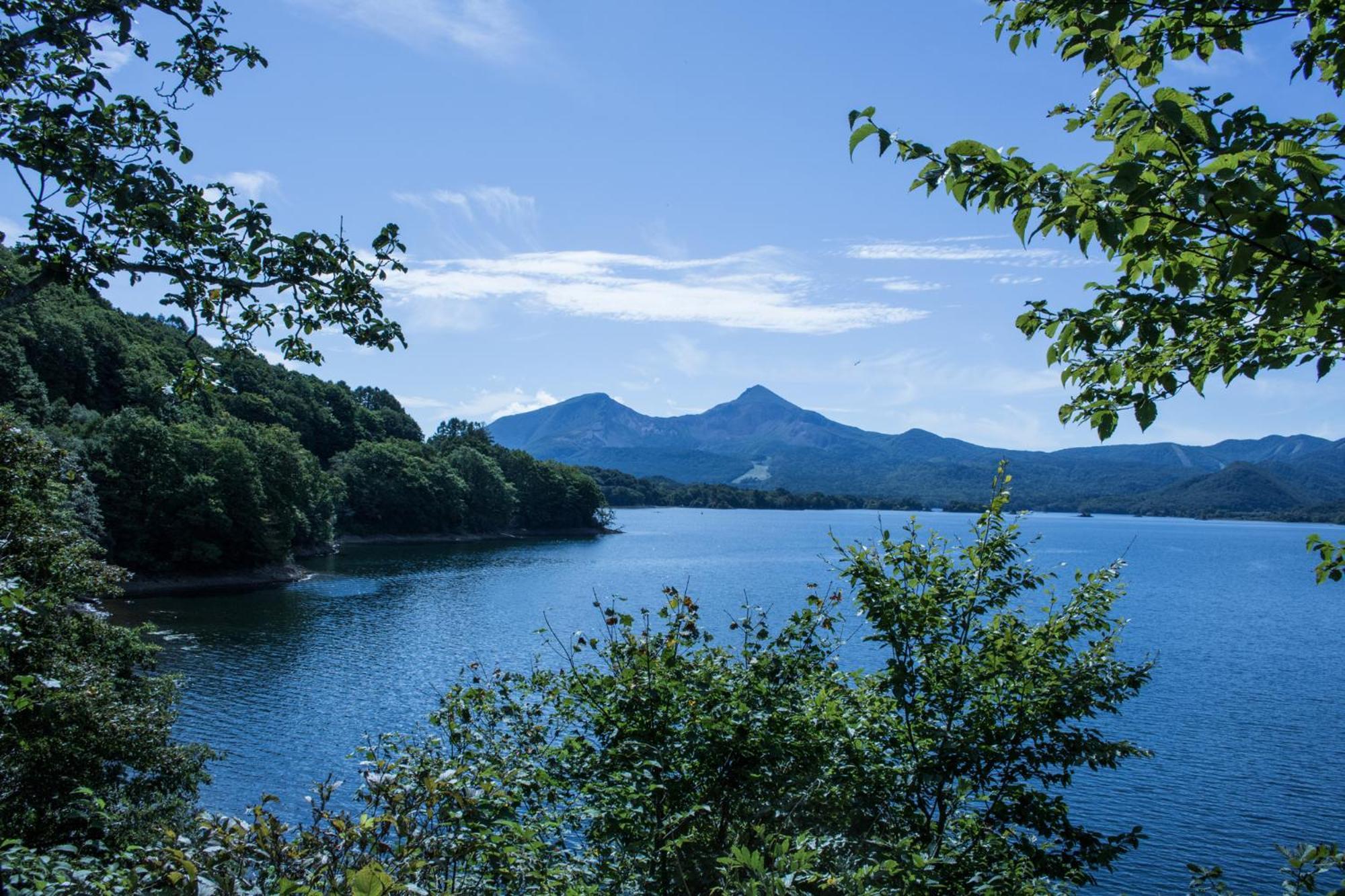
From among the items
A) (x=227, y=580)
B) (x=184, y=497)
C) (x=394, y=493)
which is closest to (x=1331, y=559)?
(x=184, y=497)

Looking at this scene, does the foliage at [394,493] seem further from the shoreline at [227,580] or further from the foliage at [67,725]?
the foliage at [67,725]

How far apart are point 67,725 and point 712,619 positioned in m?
33.0

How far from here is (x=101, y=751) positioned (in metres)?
12.9

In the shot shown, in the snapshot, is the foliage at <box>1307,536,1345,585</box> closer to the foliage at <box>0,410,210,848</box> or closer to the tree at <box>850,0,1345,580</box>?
the tree at <box>850,0,1345,580</box>

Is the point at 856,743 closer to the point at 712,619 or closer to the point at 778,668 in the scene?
the point at 778,668

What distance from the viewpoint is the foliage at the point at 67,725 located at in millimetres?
11055

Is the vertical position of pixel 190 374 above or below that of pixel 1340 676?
above

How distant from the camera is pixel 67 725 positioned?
12125mm

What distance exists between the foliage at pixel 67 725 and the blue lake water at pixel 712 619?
146 inches

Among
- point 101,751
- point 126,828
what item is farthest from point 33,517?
point 126,828

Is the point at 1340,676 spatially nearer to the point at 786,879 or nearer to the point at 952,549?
the point at 952,549

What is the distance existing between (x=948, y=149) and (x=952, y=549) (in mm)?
4529

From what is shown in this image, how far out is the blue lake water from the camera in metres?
19.2

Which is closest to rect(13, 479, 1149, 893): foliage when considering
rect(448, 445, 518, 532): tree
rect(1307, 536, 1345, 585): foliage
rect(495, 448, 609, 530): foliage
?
rect(1307, 536, 1345, 585): foliage
